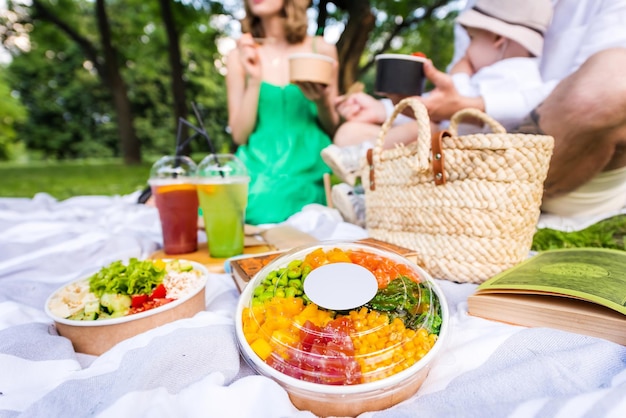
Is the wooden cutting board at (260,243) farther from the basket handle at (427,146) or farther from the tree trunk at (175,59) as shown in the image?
the tree trunk at (175,59)

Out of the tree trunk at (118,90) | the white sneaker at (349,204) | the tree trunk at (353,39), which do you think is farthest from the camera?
the tree trunk at (118,90)

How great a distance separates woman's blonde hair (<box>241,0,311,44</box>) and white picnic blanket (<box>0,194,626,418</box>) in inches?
66.1

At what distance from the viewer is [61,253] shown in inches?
50.3

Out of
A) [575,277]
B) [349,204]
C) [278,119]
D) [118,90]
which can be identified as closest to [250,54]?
[278,119]

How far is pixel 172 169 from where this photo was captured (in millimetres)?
1269

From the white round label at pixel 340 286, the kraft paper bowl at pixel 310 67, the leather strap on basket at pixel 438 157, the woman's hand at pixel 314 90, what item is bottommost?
the white round label at pixel 340 286

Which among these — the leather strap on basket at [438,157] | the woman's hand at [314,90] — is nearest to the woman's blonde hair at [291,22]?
the woman's hand at [314,90]

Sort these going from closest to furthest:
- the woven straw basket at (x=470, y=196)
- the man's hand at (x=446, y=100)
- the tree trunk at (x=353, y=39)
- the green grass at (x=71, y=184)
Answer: the woven straw basket at (x=470, y=196) < the man's hand at (x=446, y=100) < the green grass at (x=71, y=184) < the tree trunk at (x=353, y=39)

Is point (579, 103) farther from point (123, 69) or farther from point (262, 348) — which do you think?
point (123, 69)

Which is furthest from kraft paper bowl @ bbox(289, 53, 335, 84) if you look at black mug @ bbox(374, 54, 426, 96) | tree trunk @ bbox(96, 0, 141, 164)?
tree trunk @ bbox(96, 0, 141, 164)

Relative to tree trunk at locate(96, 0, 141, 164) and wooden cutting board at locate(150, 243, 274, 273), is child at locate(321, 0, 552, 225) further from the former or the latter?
tree trunk at locate(96, 0, 141, 164)

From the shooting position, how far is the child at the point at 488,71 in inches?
55.4

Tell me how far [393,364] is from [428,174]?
1.90 feet

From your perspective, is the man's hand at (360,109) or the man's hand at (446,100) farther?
the man's hand at (360,109)
